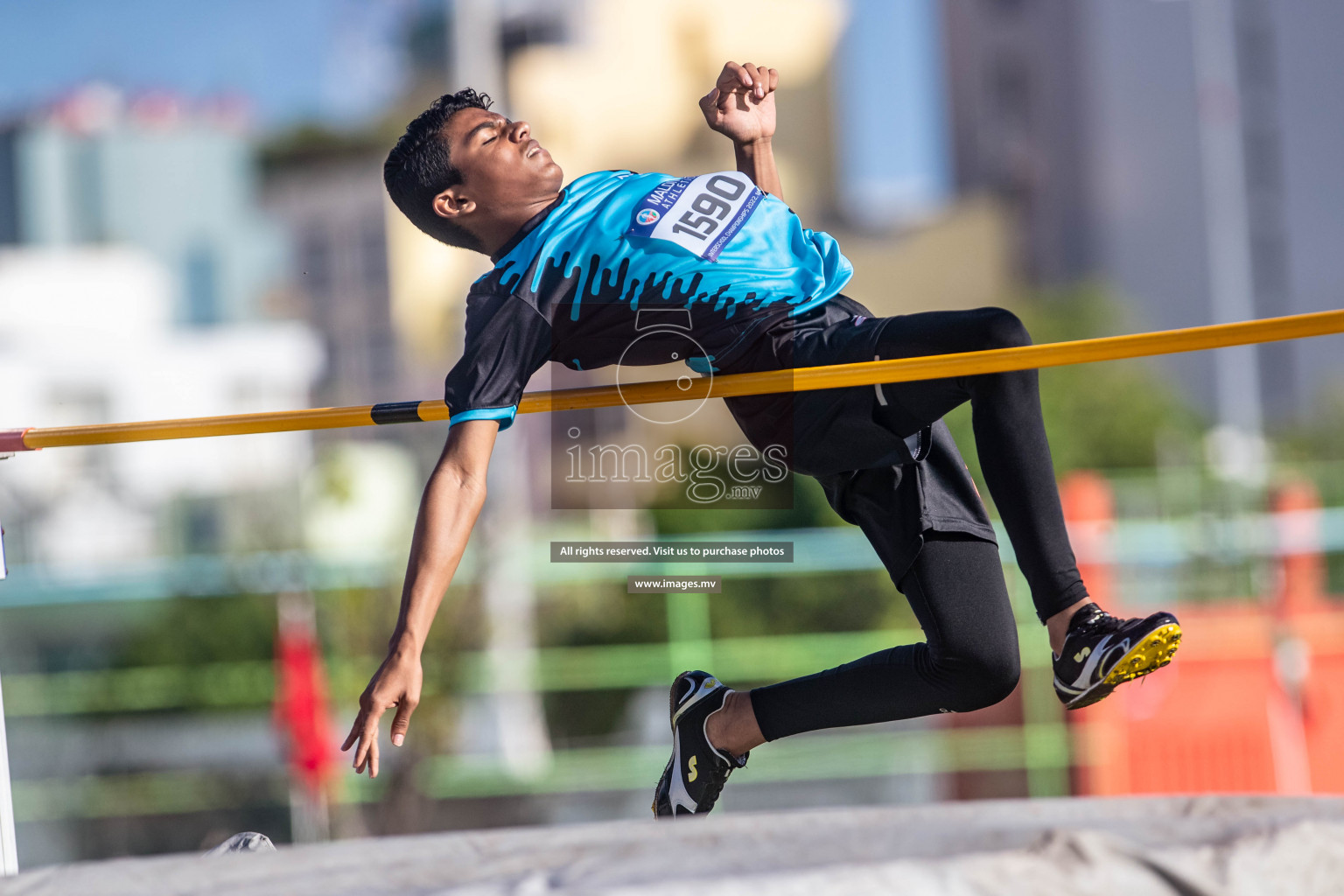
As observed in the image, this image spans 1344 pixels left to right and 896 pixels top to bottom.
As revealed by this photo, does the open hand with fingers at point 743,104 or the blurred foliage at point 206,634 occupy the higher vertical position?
the open hand with fingers at point 743,104

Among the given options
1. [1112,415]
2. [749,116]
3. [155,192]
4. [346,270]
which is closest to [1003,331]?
[749,116]

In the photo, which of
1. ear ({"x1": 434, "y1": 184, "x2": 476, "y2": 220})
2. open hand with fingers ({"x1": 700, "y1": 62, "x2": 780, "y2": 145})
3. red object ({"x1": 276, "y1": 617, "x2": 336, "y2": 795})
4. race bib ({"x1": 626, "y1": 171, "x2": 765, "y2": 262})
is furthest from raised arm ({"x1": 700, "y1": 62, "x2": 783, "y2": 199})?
red object ({"x1": 276, "y1": 617, "x2": 336, "y2": 795})

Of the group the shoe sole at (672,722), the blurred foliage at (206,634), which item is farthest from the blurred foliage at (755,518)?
the blurred foliage at (206,634)

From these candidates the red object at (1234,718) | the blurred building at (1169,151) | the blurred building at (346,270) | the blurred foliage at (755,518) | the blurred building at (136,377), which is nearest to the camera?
the blurred foliage at (755,518)

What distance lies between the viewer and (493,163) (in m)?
1.94

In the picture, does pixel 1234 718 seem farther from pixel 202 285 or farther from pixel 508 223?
pixel 202 285

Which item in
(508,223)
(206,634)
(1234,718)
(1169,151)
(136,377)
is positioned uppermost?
(1169,151)

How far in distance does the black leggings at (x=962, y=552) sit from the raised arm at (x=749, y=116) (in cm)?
41

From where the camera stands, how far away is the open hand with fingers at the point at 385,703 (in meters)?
1.59

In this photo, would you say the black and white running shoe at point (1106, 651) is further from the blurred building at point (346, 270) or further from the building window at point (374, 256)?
the building window at point (374, 256)

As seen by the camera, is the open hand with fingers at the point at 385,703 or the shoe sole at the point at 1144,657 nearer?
the open hand with fingers at the point at 385,703

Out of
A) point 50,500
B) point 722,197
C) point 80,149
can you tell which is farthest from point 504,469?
point 80,149

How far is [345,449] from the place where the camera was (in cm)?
818

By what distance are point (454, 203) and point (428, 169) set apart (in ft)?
0.22
